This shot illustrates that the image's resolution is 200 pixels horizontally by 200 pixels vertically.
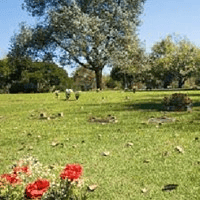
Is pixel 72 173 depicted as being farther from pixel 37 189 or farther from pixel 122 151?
pixel 122 151

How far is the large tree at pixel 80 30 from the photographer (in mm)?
29734

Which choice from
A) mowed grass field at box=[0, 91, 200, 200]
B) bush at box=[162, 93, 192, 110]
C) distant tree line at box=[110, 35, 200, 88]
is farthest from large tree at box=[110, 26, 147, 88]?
mowed grass field at box=[0, 91, 200, 200]

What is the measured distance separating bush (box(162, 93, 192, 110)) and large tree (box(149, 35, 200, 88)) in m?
40.3

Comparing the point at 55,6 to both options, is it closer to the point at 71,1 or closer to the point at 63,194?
the point at 71,1

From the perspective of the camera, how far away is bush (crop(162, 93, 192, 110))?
36.3ft

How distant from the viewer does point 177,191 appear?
4008 mm

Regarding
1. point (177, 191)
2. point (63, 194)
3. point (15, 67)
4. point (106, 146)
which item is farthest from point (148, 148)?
point (15, 67)

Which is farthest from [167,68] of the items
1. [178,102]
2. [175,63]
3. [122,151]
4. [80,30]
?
[122,151]

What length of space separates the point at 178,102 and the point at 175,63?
43.2m

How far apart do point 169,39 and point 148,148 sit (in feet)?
190

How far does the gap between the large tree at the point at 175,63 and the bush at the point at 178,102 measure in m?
40.3

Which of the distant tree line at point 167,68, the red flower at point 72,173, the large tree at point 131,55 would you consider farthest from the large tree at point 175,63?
the red flower at point 72,173

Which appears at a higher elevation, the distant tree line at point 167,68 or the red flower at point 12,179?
the distant tree line at point 167,68

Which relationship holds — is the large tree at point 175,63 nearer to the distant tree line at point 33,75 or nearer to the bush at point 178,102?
the distant tree line at point 33,75
